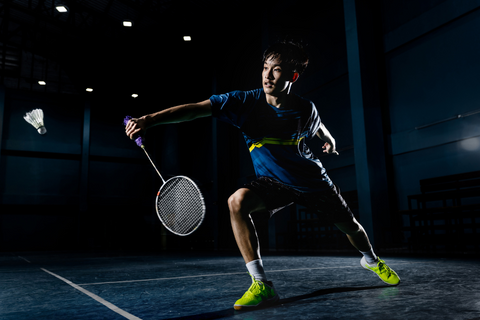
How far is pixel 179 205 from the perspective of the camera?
3.19 m

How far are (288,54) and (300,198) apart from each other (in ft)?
3.11

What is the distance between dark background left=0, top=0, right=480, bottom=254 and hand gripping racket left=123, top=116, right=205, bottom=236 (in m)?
5.79

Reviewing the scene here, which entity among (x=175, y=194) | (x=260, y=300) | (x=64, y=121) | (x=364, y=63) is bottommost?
(x=260, y=300)

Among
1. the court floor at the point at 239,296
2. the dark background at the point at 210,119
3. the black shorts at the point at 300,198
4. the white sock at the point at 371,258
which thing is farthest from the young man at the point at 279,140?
the dark background at the point at 210,119

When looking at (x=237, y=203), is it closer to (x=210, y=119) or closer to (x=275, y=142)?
(x=275, y=142)

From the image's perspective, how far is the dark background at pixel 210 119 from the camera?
820 cm

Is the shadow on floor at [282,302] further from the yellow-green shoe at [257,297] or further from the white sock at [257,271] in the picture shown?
the white sock at [257,271]

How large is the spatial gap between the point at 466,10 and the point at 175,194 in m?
7.39

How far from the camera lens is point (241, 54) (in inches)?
561

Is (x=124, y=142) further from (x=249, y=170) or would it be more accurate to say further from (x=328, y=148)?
(x=328, y=148)

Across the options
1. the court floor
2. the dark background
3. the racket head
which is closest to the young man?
the court floor

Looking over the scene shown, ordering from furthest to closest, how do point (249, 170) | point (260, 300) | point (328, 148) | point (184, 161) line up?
point (184, 161) → point (249, 170) → point (328, 148) → point (260, 300)

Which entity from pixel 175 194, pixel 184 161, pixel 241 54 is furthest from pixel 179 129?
pixel 175 194

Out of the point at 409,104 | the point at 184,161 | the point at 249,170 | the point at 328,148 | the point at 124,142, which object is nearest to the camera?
the point at 328,148
